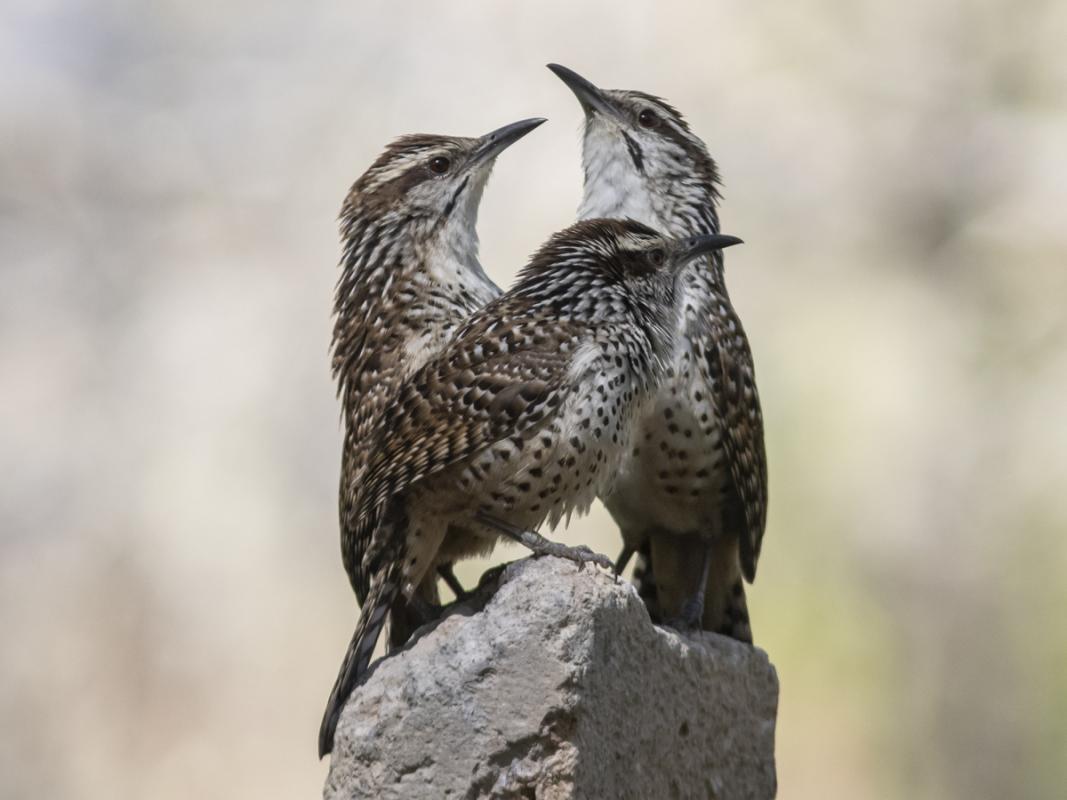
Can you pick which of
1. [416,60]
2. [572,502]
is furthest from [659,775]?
[416,60]

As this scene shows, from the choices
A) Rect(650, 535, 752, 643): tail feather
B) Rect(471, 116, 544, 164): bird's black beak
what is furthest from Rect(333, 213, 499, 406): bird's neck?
Rect(650, 535, 752, 643): tail feather

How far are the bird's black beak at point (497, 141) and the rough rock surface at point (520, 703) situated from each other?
5.81 ft

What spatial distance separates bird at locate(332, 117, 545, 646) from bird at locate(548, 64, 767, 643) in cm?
Answer: 38

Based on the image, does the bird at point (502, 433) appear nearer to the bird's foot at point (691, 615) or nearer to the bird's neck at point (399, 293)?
the bird's neck at point (399, 293)

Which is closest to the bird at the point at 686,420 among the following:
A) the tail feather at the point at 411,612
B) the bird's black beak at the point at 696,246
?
the bird's black beak at the point at 696,246

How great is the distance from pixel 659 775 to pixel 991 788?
6.06 metres

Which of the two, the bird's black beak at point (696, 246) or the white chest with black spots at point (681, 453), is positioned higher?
the bird's black beak at point (696, 246)

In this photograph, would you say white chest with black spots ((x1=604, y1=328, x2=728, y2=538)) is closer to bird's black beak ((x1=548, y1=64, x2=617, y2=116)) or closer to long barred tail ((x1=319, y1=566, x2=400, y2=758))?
bird's black beak ((x1=548, y1=64, x2=617, y2=116))

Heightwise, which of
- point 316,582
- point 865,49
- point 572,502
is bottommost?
point 572,502

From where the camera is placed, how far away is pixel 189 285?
1014 cm

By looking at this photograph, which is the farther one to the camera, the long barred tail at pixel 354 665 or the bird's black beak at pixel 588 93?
the bird's black beak at pixel 588 93

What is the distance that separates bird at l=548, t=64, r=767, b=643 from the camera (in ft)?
17.0

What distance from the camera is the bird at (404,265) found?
204 inches

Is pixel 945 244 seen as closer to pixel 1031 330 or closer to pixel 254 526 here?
pixel 1031 330
